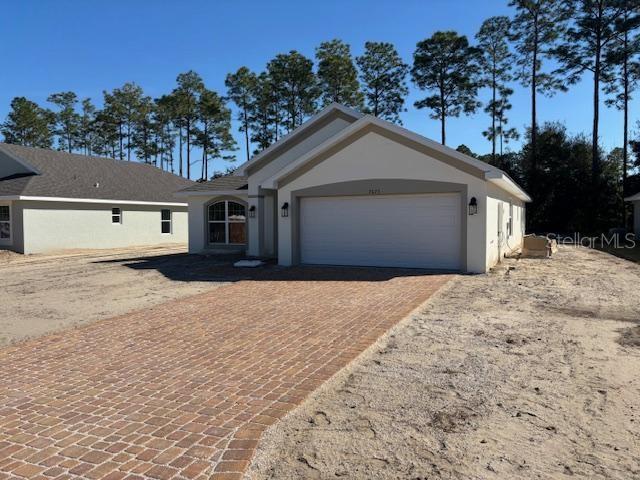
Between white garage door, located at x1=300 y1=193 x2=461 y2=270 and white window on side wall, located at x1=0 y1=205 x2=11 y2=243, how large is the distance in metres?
15.1

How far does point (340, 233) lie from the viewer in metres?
15.5

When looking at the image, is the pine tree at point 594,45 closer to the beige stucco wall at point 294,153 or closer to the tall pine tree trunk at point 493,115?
the tall pine tree trunk at point 493,115

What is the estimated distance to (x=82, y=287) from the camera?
488 inches

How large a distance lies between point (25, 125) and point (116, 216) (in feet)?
109

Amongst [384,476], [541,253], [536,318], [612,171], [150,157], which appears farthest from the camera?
[150,157]

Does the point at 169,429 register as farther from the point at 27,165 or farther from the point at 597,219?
the point at 597,219

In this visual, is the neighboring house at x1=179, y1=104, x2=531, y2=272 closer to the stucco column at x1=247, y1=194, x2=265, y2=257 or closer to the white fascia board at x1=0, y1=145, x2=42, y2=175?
the stucco column at x1=247, y1=194, x2=265, y2=257

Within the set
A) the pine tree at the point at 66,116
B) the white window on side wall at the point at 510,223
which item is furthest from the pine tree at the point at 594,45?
the pine tree at the point at 66,116

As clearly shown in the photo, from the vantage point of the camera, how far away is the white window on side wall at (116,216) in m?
25.6

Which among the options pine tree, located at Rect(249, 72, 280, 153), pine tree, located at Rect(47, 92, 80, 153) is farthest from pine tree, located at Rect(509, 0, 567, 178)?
pine tree, located at Rect(47, 92, 80, 153)

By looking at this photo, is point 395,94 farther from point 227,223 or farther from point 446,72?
point 227,223

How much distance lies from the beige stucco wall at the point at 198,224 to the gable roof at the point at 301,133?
275 cm

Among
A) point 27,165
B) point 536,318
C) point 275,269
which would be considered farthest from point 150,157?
point 536,318

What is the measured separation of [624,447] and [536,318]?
4629 millimetres
